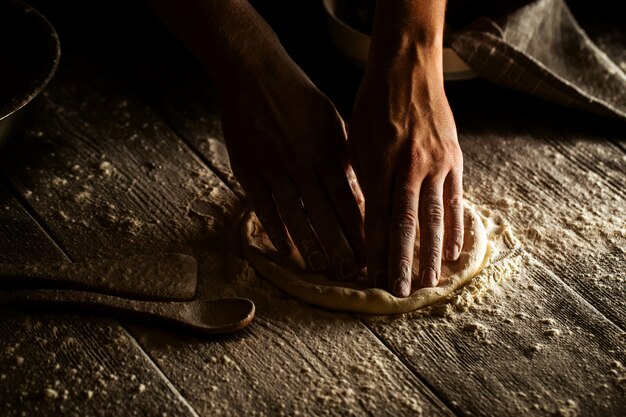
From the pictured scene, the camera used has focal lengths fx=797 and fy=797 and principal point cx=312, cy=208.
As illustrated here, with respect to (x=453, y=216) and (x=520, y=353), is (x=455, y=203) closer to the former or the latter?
(x=453, y=216)

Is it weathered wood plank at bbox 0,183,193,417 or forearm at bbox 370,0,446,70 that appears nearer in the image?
weathered wood plank at bbox 0,183,193,417

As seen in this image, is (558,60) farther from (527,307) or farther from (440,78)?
(527,307)

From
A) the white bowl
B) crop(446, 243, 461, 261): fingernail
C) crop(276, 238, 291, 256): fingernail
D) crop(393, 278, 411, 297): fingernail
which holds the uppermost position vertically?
the white bowl

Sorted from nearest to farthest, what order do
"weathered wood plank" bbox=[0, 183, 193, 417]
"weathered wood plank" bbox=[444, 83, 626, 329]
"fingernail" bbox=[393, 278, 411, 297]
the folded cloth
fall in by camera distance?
1. "weathered wood plank" bbox=[0, 183, 193, 417]
2. "fingernail" bbox=[393, 278, 411, 297]
3. "weathered wood plank" bbox=[444, 83, 626, 329]
4. the folded cloth

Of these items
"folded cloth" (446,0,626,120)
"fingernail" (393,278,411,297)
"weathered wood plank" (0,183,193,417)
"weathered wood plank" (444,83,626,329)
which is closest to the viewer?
"weathered wood plank" (0,183,193,417)

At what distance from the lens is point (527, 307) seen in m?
1.21

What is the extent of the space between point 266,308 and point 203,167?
1.25ft

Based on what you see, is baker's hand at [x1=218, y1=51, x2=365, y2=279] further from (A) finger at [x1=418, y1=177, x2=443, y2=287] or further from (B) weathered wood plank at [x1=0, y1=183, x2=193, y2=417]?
(B) weathered wood plank at [x1=0, y1=183, x2=193, y2=417]

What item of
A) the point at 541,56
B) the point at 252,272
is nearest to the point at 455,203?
the point at 252,272

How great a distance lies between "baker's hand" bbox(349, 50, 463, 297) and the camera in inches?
45.6

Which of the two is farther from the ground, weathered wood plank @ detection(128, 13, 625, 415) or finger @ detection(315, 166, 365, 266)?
finger @ detection(315, 166, 365, 266)

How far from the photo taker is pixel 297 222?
1.20 meters

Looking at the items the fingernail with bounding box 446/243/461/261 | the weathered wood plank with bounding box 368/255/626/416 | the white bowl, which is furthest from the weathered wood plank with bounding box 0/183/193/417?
the white bowl

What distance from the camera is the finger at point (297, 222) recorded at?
119 centimetres
